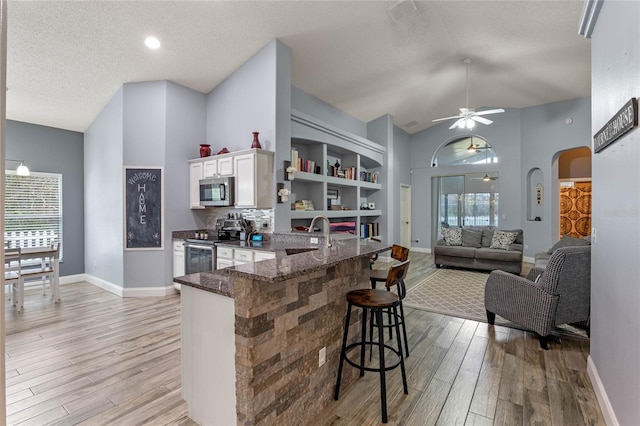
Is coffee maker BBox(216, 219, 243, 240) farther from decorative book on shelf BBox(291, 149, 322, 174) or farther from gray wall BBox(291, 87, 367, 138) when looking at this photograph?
gray wall BBox(291, 87, 367, 138)

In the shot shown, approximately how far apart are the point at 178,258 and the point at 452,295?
4.28 meters

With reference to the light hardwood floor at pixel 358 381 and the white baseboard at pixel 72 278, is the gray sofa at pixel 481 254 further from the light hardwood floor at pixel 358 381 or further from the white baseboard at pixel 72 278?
the white baseboard at pixel 72 278

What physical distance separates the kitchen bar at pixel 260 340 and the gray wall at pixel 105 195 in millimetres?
3657

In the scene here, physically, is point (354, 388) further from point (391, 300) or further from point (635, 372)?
point (635, 372)

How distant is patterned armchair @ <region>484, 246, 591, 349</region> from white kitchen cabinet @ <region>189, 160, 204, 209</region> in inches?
177

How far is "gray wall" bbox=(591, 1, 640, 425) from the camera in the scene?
1608 mm

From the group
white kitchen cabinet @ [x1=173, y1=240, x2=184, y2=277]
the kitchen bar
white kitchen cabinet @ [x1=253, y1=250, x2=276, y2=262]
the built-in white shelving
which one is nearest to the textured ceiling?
the built-in white shelving

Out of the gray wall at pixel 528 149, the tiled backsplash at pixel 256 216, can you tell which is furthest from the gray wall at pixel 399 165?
the tiled backsplash at pixel 256 216

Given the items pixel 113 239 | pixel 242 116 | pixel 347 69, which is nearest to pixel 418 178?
pixel 347 69

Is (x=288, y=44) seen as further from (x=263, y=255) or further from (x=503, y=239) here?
(x=503, y=239)

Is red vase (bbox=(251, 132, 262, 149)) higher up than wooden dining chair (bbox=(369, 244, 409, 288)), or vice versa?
red vase (bbox=(251, 132, 262, 149))

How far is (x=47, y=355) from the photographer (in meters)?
2.94

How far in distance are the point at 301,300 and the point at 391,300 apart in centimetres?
64

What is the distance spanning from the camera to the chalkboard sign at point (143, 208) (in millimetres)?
4789
